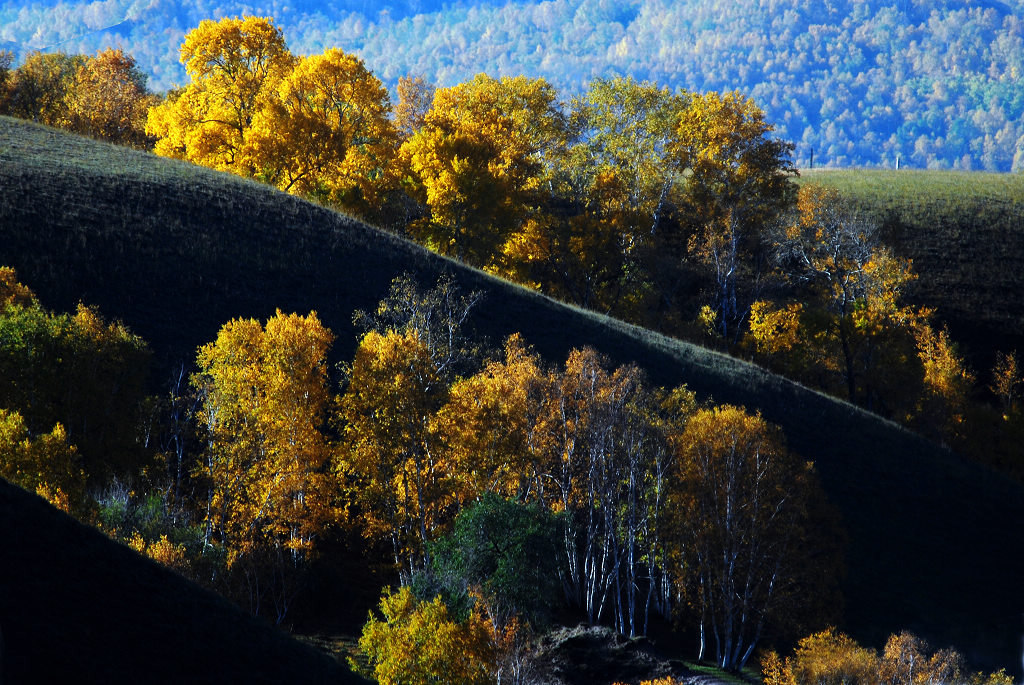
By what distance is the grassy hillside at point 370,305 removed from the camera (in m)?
42.0

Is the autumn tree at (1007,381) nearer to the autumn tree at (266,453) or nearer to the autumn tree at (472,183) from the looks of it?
the autumn tree at (472,183)

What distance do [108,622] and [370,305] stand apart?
33834mm

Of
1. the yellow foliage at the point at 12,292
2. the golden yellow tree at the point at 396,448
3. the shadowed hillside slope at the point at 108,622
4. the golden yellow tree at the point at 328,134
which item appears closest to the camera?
the shadowed hillside slope at the point at 108,622

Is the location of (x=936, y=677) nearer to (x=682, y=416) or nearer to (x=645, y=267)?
(x=682, y=416)

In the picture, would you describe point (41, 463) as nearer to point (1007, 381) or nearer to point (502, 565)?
point (502, 565)

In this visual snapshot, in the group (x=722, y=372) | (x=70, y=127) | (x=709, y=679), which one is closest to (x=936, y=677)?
(x=709, y=679)

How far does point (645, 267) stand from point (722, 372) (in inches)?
850

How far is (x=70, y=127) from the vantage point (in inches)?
2918

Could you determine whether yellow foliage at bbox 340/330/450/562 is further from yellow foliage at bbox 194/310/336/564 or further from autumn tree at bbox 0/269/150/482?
autumn tree at bbox 0/269/150/482

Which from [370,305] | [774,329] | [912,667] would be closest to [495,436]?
[912,667]

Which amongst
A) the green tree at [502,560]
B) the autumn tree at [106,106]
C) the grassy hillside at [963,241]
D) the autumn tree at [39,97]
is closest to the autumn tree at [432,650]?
the green tree at [502,560]

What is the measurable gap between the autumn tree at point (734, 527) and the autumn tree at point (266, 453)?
1320 cm

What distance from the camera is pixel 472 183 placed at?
69.5 meters

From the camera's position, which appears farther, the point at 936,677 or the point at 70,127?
the point at 70,127
